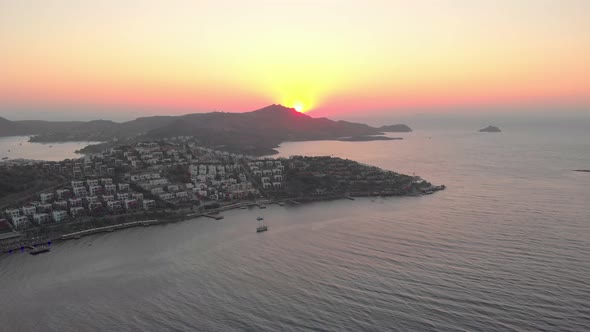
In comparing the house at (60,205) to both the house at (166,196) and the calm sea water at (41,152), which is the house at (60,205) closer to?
the house at (166,196)

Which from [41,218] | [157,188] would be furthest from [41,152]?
[41,218]

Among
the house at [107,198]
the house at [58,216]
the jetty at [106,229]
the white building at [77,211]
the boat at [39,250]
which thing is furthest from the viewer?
the house at [107,198]

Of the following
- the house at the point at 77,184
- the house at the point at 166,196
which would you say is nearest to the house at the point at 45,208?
the house at the point at 77,184

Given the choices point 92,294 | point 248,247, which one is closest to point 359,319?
point 248,247

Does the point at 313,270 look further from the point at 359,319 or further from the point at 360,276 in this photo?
the point at 359,319

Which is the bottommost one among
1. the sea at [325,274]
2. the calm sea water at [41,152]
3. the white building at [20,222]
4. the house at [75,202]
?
the sea at [325,274]

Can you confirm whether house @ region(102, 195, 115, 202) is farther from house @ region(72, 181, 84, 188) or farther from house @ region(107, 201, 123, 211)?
house @ region(72, 181, 84, 188)

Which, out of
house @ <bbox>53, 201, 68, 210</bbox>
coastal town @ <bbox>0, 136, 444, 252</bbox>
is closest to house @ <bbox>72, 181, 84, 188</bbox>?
coastal town @ <bbox>0, 136, 444, 252</bbox>

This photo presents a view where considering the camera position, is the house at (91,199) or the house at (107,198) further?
the house at (107,198)
